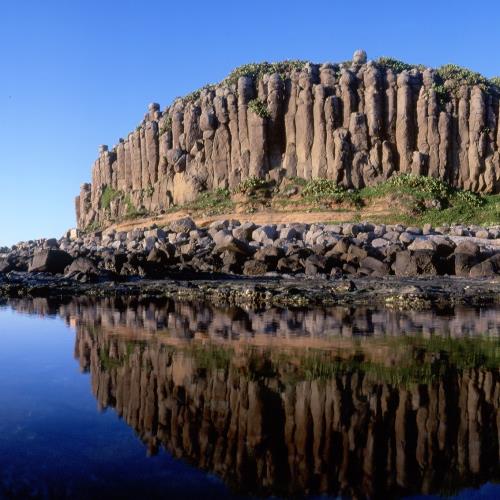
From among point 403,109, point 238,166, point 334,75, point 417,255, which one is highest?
point 334,75

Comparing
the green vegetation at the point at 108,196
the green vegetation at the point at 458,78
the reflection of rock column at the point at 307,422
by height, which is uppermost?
the green vegetation at the point at 458,78

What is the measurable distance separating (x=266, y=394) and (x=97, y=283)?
15777mm

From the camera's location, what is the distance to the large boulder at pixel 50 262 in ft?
81.3

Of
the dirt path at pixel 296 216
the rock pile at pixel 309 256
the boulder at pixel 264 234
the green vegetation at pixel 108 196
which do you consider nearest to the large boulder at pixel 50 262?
the rock pile at pixel 309 256

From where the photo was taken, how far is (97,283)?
20.8 meters

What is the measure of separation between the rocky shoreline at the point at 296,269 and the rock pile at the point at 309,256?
4 centimetres

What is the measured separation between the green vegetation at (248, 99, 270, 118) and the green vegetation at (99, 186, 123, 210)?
14980 mm

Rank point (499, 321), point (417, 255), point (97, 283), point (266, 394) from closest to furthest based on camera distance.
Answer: point (266, 394), point (499, 321), point (97, 283), point (417, 255)

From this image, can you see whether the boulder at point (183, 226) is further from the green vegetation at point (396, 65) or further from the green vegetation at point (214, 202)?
the green vegetation at point (396, 65)

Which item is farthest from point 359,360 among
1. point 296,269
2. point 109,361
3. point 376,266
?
point 296,269

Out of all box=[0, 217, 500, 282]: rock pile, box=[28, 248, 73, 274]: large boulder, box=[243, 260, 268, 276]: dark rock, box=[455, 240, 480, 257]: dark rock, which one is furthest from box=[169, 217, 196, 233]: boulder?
box=[455, 240, 480, 257]: dark rock

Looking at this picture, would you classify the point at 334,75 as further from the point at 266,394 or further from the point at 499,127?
the point at 266,394

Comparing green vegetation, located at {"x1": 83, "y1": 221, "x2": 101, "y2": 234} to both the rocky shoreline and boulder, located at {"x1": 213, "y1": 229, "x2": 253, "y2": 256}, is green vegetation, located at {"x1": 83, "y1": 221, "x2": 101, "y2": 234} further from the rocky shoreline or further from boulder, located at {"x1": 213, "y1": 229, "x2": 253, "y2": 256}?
boulder, located at {"x1": 213, "y1": 229, "x2": 253, "y2": 256}

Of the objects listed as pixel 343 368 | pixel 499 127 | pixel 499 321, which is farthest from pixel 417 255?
pixel 499 127
